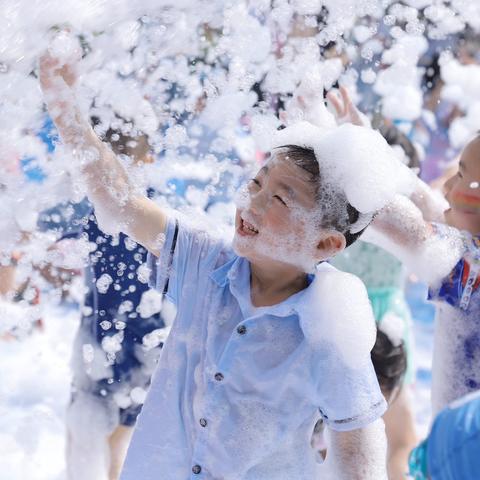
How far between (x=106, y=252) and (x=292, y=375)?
→ 68 centimetres

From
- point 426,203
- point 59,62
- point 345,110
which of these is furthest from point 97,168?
point 426,203

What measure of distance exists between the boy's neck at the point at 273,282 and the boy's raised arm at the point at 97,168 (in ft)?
0.65

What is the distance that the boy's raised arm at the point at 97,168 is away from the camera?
137 centimetres

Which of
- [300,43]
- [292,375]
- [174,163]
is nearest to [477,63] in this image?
[300,43]

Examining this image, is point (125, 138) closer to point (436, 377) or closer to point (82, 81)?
point (82, 81)

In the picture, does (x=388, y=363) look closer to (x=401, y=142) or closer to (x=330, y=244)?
(x=401, y=142)

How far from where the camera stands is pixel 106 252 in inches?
71.2

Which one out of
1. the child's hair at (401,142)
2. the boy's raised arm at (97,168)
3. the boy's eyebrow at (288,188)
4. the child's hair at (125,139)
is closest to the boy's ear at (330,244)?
the boy's eyebrow at (288,188)

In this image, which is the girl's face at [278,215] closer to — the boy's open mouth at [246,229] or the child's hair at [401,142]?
the boy's open mouth at [246,229]

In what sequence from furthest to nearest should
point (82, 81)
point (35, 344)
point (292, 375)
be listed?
point (35, 344) → point (82, 81) → point (292, 375)

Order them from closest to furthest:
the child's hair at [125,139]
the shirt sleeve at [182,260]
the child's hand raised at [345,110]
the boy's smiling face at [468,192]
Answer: the shirt sleeve at [182,260]
the child's hair at [125,139]
the boy's smiling face at [468,192]
the child's hand raised at [345,110]

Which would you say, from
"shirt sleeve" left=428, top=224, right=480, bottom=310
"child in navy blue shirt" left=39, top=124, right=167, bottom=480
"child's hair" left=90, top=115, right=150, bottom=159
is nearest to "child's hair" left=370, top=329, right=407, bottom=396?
"shirt sleeve" left=428, top=224, right=480, bottom=310

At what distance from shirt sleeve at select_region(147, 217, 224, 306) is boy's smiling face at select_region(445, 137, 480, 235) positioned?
0.67 metres

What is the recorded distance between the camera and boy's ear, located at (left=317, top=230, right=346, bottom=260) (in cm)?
139
